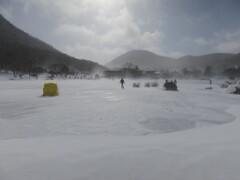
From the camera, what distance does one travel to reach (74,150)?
128 inches

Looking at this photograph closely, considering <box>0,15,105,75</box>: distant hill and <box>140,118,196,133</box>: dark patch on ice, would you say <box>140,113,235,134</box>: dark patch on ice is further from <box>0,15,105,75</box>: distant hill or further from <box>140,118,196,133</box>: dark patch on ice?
<box>0,15,105,75</box>: distant hill

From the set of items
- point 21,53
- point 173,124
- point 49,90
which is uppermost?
point 21,53

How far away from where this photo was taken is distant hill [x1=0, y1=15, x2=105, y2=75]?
81269 millimetres

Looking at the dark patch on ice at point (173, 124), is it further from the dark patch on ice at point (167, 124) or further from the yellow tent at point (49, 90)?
the yellow tent at point (49, 90)

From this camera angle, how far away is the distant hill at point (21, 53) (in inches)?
3200

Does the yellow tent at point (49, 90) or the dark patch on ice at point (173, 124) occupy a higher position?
the yellow tent at point (49, 90)

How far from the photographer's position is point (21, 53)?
98438mm

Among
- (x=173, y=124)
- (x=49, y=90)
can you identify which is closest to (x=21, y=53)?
(x=49, y=90)

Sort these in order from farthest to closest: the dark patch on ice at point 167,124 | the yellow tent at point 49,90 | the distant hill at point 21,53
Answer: the distant hill at point 21,53 → the yellow tent at point 49,90 → the dark patch on ice at point 167,124

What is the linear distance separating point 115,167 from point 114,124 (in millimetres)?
2964

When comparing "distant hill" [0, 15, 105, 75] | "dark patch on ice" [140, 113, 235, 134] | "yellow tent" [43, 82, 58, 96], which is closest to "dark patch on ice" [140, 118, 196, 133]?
"dark patch on ice" [140, 113, 235, 134]

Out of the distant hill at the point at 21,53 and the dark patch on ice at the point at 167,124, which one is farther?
the distant hill at the point at 21,53

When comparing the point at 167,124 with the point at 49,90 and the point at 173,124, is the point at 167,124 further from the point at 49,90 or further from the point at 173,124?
the point at 49,90

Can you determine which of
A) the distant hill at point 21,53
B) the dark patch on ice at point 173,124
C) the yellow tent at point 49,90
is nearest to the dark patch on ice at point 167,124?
the dark patch on ice at point 173,124
